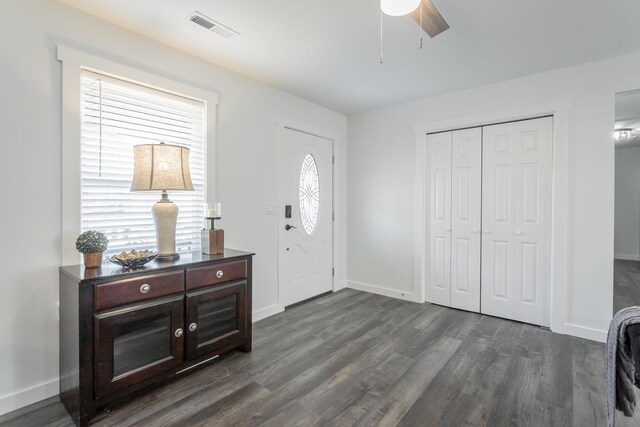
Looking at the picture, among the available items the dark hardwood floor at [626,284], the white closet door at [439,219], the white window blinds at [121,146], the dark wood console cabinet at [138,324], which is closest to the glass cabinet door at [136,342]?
the dark wood console cabinet at [138,324]

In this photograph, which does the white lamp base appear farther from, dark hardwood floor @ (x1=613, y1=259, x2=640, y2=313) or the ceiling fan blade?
dark hardwood floor @ (x1=613, y1=259, x2=640, y2=313)

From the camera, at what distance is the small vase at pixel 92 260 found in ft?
6.35

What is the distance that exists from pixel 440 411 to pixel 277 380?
106cm

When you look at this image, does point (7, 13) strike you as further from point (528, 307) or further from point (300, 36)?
point (528, 307)

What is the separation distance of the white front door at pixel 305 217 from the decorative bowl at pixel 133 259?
1.65 meters

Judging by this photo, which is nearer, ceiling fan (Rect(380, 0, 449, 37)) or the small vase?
ceiling fan (Rect(380, 0, 449, 37))

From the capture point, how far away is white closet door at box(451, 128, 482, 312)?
11.5 feet

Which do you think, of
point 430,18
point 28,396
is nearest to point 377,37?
point 430,18

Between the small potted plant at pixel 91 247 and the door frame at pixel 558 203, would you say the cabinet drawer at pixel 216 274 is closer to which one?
the small potted plant at pixel 91 247

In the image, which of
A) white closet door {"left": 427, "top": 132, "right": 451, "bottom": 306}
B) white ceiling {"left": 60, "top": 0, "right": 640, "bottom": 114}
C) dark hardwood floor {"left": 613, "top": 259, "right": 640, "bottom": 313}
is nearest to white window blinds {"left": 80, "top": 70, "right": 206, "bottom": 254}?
white ceiling {"left": 60, "top": 0, "right": 640, "bottom": 114}

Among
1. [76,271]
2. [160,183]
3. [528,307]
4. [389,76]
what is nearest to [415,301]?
[528,307]

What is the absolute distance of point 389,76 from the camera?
3182 mm

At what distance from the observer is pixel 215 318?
92.7 inches

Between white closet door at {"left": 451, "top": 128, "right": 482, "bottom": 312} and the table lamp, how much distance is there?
288 centimetres
